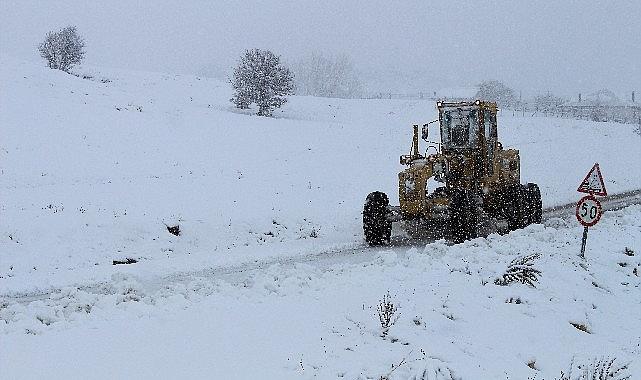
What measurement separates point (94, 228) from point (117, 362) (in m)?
8.96

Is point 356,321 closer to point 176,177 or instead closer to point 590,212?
point 590,212

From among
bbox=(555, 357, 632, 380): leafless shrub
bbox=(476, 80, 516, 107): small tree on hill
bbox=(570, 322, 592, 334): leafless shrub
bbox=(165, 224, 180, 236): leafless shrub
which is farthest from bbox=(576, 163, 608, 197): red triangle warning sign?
bbox=(476, 80, 516, 107): small tree on hill

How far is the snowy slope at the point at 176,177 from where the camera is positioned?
13.3 metres

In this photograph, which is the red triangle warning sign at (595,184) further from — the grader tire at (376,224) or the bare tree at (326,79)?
the bare tree at (326,79)

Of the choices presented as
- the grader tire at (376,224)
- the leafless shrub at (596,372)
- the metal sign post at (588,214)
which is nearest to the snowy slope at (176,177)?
the grader tire at (376,224)

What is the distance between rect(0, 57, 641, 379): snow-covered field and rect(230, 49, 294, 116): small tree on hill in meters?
6.71

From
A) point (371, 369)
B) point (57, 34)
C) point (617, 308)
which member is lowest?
point (617, 308)

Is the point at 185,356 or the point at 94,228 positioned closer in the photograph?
the point at 185,356

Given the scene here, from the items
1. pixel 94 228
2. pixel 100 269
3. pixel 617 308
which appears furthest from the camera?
pixel 94 228

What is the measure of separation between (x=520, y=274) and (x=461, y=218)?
11.6 ft

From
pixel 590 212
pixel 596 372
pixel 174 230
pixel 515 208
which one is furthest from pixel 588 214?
pixel 174 230

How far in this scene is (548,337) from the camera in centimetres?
783

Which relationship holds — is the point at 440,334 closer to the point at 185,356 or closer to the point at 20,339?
the point at 185,356

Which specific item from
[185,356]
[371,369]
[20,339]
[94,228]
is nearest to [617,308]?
[371,369]
